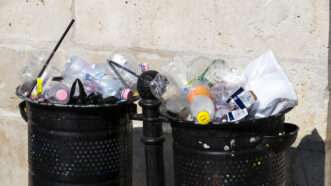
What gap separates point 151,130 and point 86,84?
37 centimetres

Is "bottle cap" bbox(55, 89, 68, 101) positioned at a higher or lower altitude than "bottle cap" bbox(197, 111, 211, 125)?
higher

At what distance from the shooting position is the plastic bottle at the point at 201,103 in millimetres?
2295

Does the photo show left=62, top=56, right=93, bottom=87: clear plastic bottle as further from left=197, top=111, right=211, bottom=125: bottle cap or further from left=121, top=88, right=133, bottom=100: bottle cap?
left=197, top=111, right=211, bottom=125: bottle cap

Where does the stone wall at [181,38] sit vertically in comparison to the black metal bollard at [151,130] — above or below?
above

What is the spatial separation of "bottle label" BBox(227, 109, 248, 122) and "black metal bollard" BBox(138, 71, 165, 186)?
1.02 ft

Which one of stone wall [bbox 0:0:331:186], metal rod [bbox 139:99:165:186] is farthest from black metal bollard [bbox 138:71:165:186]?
stone wall [bbox 0:0:331:186]

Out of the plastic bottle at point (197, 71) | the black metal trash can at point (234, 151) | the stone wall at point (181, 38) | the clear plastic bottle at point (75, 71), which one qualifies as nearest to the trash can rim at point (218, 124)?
the black metal trash can at point (234, 151)

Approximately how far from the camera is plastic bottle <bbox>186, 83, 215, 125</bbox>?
7.53 ft

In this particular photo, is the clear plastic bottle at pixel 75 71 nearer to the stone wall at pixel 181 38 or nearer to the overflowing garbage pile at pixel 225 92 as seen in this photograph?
the overflowing garbage pile at pixel 225 92

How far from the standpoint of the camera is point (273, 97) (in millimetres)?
2363

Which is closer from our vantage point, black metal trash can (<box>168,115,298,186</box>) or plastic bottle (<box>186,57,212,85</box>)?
black metal trash can (<box>168,115,298,186</box>)

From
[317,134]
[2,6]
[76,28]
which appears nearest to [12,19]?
[2,6]

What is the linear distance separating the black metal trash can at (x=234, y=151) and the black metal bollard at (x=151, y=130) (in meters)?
0.16

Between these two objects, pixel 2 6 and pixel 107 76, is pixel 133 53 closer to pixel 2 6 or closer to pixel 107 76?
pixel 107 76
